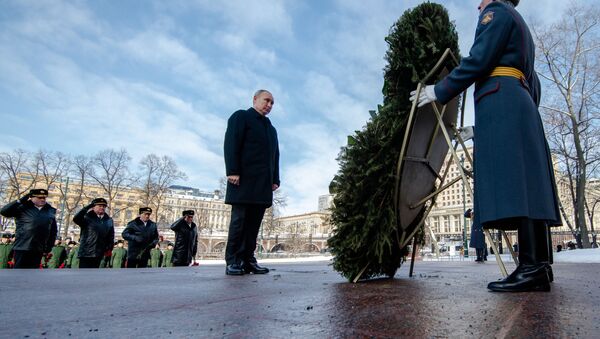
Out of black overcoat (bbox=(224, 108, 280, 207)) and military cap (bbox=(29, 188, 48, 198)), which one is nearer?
black overcoat (bbox=(224, 108, 280, 207))

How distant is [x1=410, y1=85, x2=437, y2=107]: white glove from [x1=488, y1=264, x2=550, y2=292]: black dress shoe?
3.85 ft

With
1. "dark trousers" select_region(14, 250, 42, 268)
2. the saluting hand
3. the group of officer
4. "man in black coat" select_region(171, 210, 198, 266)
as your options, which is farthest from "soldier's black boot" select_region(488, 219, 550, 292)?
"man in black coat" select_region(171, 210, 198, 266)

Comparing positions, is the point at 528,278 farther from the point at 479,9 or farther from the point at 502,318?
the point at 479,9

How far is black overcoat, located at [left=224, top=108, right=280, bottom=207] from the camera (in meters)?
3.91

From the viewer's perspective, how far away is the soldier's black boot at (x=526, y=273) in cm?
209

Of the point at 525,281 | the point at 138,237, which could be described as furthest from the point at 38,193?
the point at 525,281

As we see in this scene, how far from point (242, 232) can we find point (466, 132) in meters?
2.38

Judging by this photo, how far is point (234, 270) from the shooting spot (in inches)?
148

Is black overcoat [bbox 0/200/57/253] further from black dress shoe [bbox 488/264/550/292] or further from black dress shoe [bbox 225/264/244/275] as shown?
black dress shoe [bbox 488/264/550/292]

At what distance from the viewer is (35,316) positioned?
1291mm

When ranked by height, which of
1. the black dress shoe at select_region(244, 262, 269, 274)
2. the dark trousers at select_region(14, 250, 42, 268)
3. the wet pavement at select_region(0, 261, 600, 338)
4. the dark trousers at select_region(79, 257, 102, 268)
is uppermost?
the wet pavement at select_region(0, 261, 600, 338)

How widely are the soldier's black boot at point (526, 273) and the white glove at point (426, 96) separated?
3.13ft

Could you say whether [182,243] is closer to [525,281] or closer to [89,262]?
[89,262]

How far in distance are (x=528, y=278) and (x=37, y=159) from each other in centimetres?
4295
